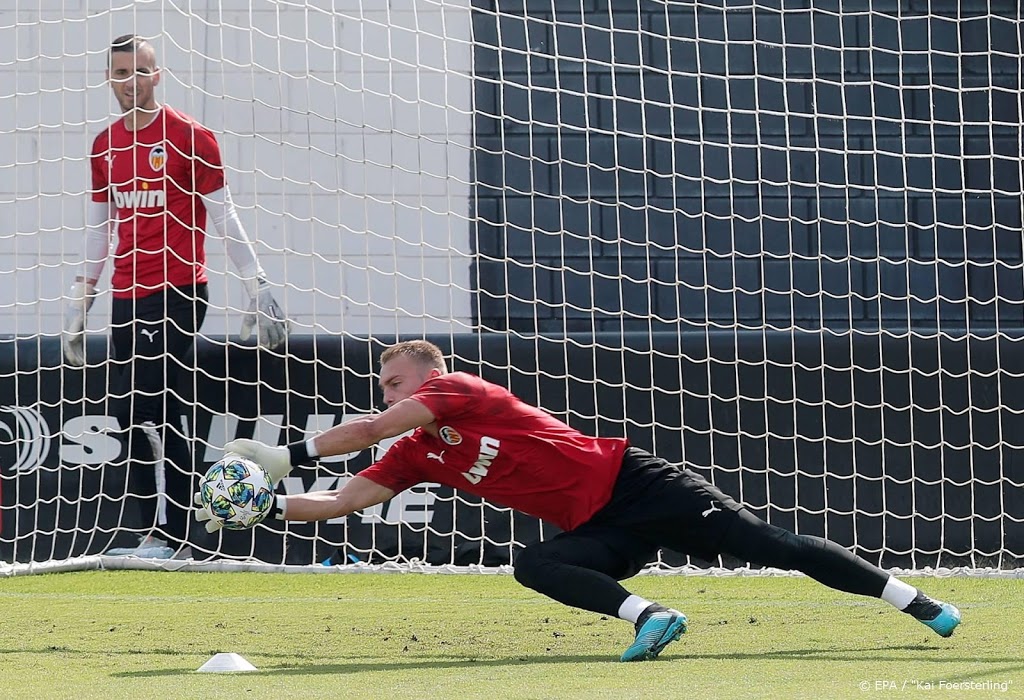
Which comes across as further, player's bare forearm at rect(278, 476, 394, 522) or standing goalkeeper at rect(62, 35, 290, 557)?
standing goalkeeper at rect(62, 35, 290, 557)

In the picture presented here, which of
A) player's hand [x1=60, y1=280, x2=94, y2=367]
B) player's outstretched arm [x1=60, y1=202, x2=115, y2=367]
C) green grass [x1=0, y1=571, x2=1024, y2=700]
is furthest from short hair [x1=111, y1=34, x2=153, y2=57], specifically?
green grass [x1=0, y1=571, x2=1024, y2=700]

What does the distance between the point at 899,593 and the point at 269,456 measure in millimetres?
1922

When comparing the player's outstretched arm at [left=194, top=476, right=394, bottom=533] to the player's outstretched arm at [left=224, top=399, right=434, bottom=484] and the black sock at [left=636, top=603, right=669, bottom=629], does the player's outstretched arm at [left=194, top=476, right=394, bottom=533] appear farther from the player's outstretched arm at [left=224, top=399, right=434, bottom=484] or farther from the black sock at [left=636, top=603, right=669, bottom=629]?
the black sock at [left=636, top=603, right=669, bottom=629]

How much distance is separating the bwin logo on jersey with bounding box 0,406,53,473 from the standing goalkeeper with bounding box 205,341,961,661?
2.76 m

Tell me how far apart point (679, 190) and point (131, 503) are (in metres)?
3.74

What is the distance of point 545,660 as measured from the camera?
14.7ft

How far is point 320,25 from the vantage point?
9383 mm

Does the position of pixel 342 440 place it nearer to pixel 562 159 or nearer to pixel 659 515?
pixel 659 515

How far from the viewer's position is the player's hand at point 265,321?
7.61m

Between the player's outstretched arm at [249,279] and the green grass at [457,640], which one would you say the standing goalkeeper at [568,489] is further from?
the player's outstretched arm at [249,279]

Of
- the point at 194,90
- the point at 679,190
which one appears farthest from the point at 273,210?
the point at 679,190

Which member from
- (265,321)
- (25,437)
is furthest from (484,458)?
(25,437)

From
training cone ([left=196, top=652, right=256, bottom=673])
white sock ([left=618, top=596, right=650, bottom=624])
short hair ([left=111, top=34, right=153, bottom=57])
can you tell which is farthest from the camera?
short hair ([left=111, top=34, right=153, bottom=57])

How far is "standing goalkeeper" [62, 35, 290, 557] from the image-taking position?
24.5ft
